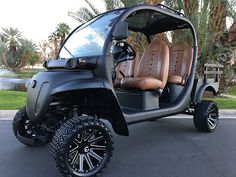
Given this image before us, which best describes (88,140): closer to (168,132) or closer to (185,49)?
(168,132)

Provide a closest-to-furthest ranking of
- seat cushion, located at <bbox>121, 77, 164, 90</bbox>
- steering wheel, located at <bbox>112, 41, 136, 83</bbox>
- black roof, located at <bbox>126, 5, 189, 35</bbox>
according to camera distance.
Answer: steering wheel, located at <bbox>112, 41, 136, 83</bbox> → seat cushion, located at <bbox>121, 77, 164, 90</bbox> → black roof, located at <bbox>126, 5, 189, 35</bbox>

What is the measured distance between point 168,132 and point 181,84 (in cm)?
88

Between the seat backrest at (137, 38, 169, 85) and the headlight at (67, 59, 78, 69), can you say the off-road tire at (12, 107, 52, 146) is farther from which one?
the seat backrest at (137, 38, 169, 85)

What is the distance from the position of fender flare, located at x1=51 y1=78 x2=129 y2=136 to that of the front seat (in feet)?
2.78

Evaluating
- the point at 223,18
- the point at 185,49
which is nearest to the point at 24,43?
the point at 223,18

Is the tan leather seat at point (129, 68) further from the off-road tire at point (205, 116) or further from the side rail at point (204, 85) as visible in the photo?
the off-road tire at point (205, 116)

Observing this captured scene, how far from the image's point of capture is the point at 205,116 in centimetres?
493

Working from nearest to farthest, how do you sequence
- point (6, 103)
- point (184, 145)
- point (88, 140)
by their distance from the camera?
point (88, 140)
point (184, 145)
point (6, 103)

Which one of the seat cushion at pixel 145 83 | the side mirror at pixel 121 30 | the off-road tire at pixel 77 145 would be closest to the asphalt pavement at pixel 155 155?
the off-road tire at pixel 77 145

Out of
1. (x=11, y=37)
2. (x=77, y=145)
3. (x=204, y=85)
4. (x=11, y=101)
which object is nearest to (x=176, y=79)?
(x=204, y=85)

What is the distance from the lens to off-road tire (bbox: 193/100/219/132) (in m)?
4.96

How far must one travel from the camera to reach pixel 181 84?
15.8ft

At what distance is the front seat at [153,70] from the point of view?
14.0 ft

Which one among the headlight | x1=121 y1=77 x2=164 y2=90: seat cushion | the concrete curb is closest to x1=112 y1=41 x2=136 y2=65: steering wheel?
x1=121 y1=77 x2=164 y2=90: seat cushion
